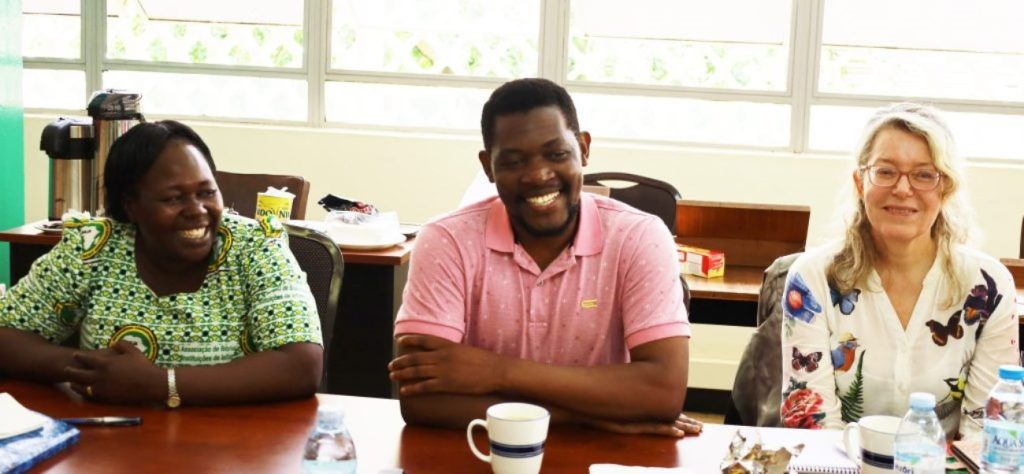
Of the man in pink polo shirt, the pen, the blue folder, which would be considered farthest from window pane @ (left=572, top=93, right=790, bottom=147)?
the blue folder

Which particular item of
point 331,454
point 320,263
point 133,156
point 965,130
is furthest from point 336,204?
point 965,130

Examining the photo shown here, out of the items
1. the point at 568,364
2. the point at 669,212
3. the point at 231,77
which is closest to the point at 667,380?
the point at 568,364

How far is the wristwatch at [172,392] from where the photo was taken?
194 centimetres

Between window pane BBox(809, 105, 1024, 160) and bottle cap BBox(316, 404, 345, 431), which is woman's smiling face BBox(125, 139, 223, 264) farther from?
window pane BBox(809, 105, 1024, 160)

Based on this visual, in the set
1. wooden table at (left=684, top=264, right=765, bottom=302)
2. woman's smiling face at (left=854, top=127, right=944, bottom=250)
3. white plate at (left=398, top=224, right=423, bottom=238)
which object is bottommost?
wooden table at (left=684, top=264, right=765, bottom=302)

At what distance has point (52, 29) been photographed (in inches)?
224

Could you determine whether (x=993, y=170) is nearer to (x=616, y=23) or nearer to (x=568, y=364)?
(x=616, y=23)

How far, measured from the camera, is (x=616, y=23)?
5.36 meters

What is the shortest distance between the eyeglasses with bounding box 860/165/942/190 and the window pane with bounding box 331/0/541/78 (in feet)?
10.8

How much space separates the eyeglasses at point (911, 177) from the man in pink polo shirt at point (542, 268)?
1.51ft

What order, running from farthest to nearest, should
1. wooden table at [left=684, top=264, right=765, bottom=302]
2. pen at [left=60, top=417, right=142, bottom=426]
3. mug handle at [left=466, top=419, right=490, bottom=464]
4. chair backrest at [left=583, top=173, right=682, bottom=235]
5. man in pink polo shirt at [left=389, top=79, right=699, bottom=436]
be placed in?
chair backrest at [left=583, top=173, right=682, bottom=235] < wooden table at [left=684, top=264, right=765, bottom=302] < man in pink polo shirt at [left=389, top=79, right=699, bottom=436] < pen at [left=60, top=417, right=142, bottom=426] < mug handle at [left=466, top=419, right=490, bottom=464]

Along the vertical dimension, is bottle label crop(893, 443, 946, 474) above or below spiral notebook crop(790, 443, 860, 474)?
above

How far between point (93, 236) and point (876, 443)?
1.52m

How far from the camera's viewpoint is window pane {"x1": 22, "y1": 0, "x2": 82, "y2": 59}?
223 inches
